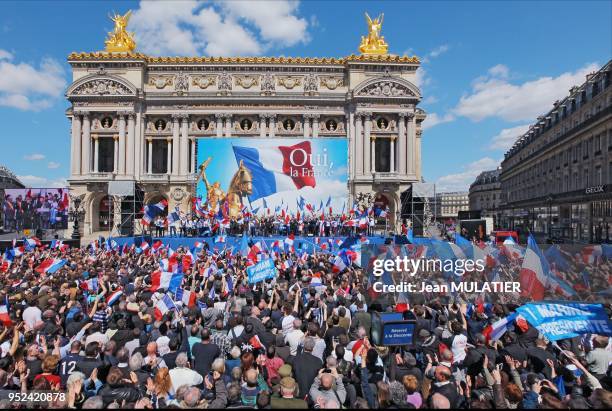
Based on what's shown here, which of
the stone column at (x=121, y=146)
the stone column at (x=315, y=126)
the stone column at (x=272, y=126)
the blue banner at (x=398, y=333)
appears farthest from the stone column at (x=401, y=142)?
the blue banner at (x=398, y=333)

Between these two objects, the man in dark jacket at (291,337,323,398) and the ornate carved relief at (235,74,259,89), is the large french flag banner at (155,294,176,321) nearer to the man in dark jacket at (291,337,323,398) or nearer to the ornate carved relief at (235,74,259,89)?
the man in dark jacket at (291,337,323,398)

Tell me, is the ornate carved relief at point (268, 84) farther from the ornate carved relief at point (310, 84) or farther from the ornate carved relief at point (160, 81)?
the ornate carved relief at point (160, 81)

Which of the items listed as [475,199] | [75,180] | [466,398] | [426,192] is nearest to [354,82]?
[426,192]

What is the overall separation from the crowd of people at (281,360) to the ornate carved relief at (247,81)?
140 ft

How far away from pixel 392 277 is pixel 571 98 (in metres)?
57.3

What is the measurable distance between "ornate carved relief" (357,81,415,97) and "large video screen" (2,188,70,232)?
3716cm

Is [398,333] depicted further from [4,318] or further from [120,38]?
[120,38]

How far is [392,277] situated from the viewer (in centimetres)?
988

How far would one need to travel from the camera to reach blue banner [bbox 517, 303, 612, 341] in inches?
269

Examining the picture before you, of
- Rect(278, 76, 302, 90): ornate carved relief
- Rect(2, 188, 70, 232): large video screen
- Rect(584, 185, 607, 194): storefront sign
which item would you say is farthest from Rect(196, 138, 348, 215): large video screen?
Rect(584, 185, 607, 194): storefront sign

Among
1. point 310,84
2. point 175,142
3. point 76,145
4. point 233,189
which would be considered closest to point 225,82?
point 175,142

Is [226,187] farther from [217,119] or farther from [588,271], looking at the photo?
[588,271]

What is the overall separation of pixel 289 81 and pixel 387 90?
1245cm

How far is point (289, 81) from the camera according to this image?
49.0m
